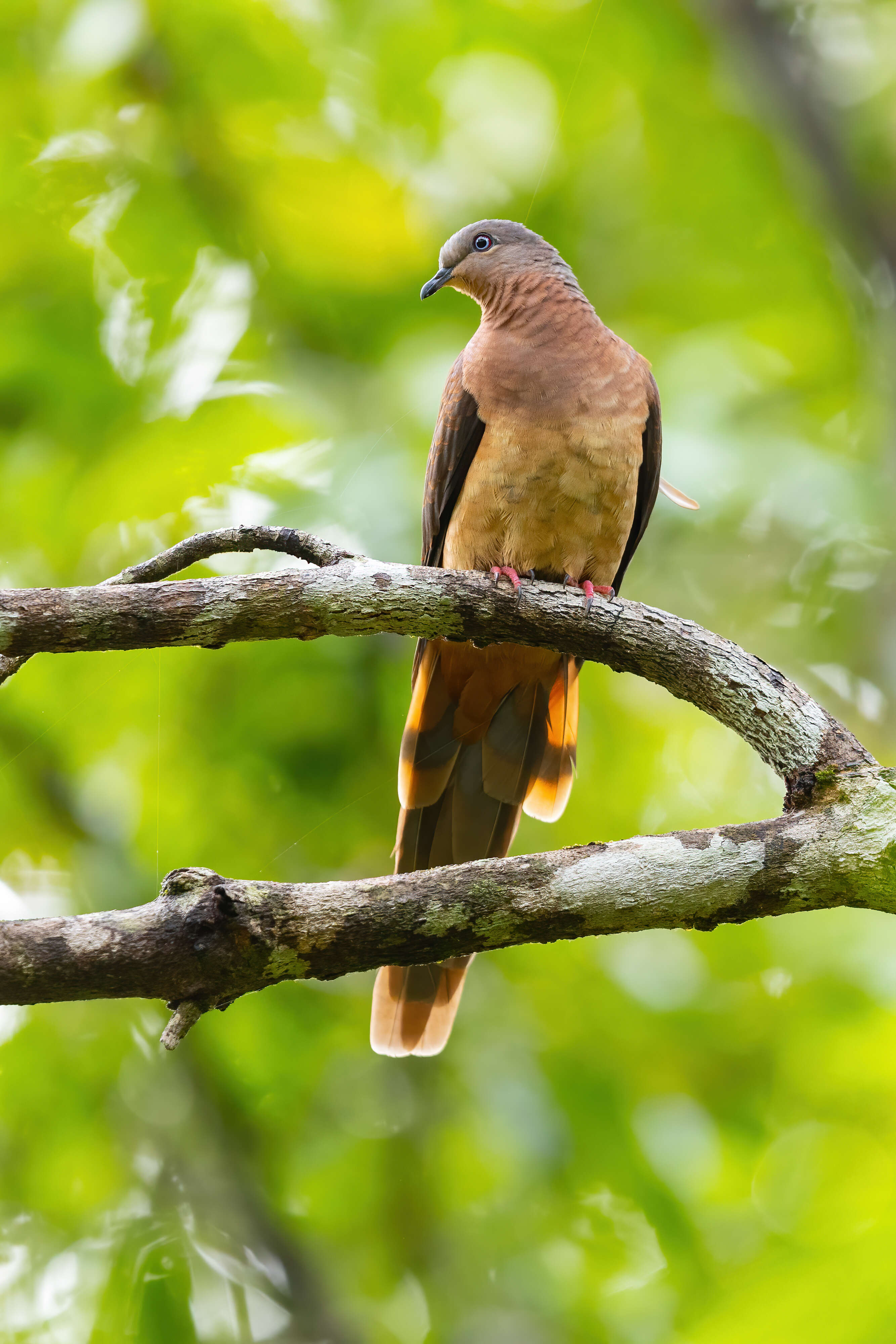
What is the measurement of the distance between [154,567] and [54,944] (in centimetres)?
102

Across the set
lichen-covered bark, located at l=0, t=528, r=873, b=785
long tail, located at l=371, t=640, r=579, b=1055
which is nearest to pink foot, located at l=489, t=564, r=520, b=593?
lichen-covered bark, located at l=0, t=528, r=873, b=785

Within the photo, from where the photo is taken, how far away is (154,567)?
2.80m

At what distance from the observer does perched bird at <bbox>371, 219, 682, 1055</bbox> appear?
385 centimetres

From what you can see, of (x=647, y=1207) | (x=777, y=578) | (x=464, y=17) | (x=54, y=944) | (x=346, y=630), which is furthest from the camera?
(x=777, y=578)

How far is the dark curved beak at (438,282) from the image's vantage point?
4.55 meters

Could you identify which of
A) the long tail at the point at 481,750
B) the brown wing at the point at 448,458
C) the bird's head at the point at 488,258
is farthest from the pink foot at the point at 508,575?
the bird's head at the point at 488,258

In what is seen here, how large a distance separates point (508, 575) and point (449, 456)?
90cm

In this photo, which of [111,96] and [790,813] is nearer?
[790,813]

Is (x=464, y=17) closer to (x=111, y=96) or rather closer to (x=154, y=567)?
(x=111, y=96)

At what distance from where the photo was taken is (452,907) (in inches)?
91.5

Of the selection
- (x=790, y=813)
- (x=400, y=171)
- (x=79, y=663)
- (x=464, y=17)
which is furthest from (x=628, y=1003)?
(x=464, y=17)

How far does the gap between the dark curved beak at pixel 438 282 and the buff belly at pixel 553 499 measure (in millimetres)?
876

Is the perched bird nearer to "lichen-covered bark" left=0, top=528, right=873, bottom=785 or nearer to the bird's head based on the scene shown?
the bird's head

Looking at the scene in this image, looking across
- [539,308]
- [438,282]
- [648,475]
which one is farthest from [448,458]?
[438,282]
